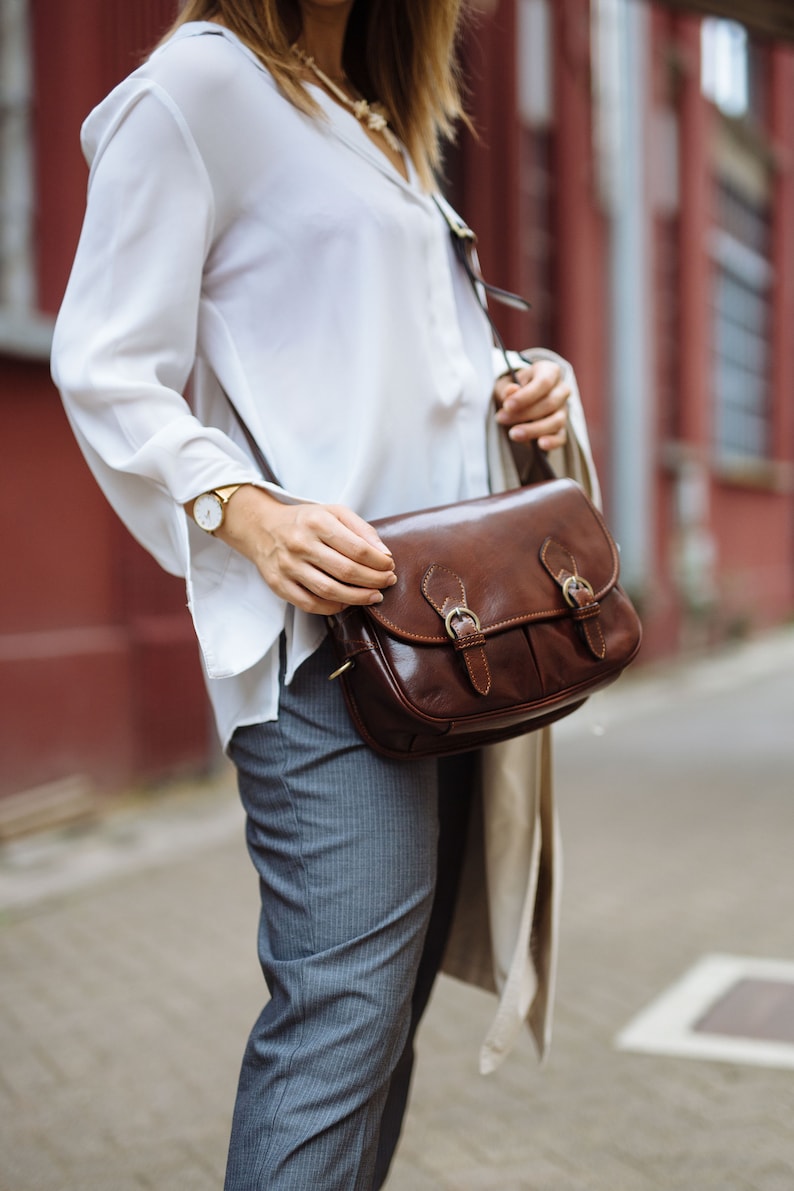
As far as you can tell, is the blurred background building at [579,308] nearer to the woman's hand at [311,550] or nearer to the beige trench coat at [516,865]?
the beige trench coat at [516,865]

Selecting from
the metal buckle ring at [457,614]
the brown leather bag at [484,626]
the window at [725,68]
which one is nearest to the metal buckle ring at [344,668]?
the brown leather bag at [484,626]

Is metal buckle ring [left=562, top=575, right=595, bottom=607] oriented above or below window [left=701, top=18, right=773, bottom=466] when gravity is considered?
below

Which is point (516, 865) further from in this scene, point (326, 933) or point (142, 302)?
point (142, 302)

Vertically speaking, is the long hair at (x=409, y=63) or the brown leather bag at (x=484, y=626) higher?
the long hair at (x=409, y=63)

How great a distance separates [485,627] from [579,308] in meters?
9.66

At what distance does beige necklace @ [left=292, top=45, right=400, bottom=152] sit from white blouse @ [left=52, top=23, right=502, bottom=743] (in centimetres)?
5

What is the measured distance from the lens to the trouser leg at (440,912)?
189 cm

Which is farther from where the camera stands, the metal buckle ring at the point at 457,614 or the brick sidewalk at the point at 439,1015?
the brick sidewalk at the point at 439,1015

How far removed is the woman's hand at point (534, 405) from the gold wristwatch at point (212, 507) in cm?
47

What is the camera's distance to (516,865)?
1.93 meters

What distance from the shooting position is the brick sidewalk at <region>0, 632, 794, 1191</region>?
265cm

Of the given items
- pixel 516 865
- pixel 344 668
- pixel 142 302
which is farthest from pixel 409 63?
pixel 516 865

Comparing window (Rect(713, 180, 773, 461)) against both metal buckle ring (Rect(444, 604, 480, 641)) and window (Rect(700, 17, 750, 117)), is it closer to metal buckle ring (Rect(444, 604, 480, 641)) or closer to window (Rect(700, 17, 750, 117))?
window (Rect(700, 17, 750, 117))

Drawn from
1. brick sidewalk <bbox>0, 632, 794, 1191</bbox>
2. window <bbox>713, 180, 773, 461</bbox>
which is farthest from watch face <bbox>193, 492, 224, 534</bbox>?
window <bbox>713, 180, 773, 461</bbox>
